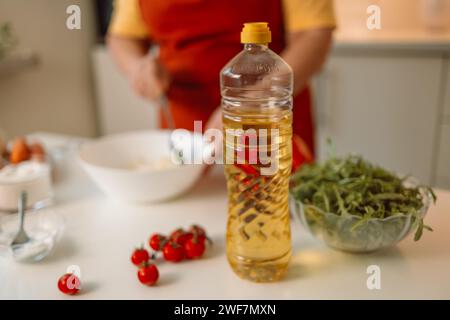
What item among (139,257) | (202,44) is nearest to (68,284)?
(139,257)

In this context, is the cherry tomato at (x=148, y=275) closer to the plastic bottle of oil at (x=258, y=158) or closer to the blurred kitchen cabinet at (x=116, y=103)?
the plastic bottle of oil at (x=258, y=158)

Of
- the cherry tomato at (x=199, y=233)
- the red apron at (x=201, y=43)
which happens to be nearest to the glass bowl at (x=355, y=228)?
the cherry tomato at (x=199, y=233)

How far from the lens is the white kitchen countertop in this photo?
655 mm

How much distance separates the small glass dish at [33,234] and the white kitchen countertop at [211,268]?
0.02 m

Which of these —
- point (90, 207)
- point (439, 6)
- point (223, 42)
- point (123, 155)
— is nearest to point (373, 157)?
point (439, 6)

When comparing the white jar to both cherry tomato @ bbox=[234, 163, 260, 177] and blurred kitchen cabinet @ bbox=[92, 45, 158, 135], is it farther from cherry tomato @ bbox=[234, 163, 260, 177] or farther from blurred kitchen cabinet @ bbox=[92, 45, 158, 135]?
blurred kitchen cabinet @ bbox=[92, 45, 158, 135]

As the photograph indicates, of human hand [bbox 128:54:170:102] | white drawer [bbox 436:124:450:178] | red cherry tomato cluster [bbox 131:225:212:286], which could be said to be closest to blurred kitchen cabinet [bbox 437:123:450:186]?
white drawer [bbox 436:124:450:178]

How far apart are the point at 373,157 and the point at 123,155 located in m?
1.48

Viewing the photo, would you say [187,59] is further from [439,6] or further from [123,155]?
[439,6]

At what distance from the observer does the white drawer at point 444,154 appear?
208 cm

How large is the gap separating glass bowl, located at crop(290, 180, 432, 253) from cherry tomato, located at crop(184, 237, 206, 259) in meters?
0.16

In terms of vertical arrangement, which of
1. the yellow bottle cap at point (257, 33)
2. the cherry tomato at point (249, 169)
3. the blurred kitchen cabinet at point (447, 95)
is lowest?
the blurred kitchen cabinet at point (447, 95)

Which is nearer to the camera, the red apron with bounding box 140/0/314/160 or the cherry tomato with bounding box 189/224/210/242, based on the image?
the cherry tomato with bounding box 189/224/210/242

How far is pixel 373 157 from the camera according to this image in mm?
2254
